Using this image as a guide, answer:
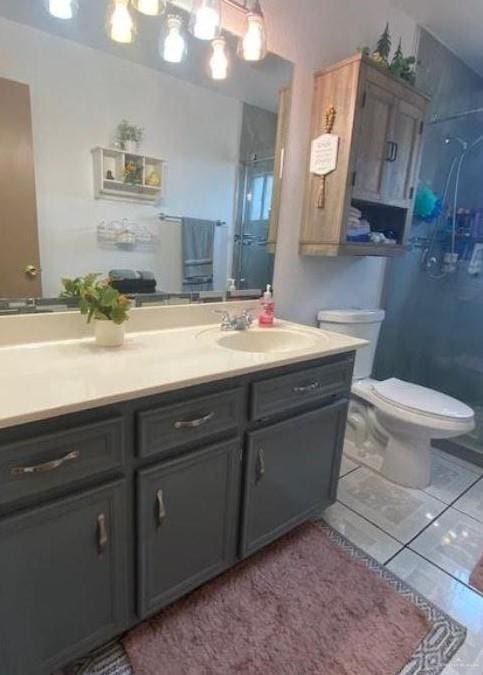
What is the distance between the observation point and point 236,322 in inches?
64.6

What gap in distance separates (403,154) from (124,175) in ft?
4.56

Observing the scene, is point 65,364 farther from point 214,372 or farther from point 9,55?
point 9,55

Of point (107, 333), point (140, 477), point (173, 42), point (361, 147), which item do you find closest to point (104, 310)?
point (107, 333)

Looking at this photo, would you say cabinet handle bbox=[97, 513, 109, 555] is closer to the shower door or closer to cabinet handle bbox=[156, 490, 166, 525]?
cabinet handle bbox=[156, 490, 166, 525]

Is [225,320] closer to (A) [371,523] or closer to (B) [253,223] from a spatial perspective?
(B) [253,223]

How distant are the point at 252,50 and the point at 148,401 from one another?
4.54ft

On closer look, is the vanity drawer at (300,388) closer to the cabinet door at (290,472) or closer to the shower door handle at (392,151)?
the cabinet door at (290,472)

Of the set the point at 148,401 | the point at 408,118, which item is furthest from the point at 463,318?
the point at 148,401

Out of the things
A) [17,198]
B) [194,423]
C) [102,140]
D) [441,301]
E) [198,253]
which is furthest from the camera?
[441,301]

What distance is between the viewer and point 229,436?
3.86 ft

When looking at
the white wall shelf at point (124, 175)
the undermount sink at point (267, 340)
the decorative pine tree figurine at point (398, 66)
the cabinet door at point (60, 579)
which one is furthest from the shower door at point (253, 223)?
the cabinet door at point (60, 579)

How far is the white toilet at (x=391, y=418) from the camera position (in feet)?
5.89

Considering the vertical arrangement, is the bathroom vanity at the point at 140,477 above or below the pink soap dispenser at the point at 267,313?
below

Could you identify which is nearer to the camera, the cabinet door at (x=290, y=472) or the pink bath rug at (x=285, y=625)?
the pink bath rug at (x=285, y=625)
